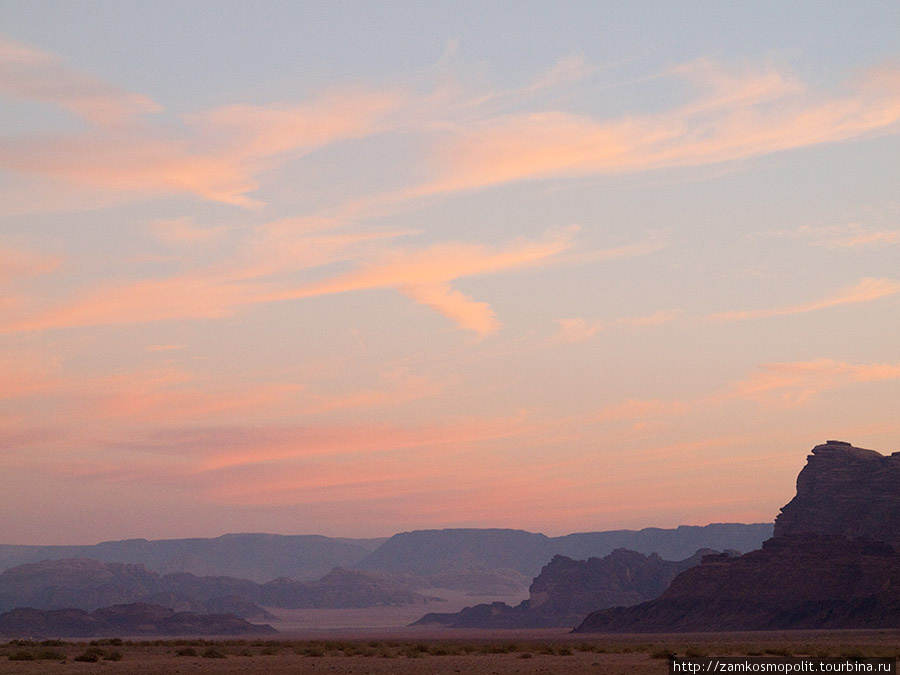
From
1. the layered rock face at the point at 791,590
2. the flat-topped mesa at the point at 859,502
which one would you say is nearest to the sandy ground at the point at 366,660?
the layered rock face at the point at 791,590

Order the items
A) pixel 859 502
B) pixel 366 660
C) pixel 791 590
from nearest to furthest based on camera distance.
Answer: pixel 366 660
pixel 791 590
pixel 859 502

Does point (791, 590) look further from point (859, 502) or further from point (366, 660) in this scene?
point (366, 660)

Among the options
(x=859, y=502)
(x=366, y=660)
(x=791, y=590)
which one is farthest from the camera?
(x=859, y=502)

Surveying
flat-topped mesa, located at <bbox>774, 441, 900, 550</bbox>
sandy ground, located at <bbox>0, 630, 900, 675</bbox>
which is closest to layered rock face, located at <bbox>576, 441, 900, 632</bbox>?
flat-topped mesa, located at <bbox>774, 441, 900, 550</bbox>

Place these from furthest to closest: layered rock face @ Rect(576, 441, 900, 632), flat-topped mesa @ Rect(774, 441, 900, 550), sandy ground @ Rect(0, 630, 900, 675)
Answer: flat-topped mesa @ Rect(774, 441, 900, 550)
layered rock face @ Rect(576, 441, 900, 632)
sandy ground @ Rect(0, 630, 900, 675)

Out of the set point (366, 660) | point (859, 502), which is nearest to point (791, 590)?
point (859, 502)

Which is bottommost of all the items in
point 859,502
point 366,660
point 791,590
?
point 366,660

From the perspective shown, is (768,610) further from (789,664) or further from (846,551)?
(789,664)

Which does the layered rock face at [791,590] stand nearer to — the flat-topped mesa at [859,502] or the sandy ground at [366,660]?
the flat-topped mesa at [859,502]

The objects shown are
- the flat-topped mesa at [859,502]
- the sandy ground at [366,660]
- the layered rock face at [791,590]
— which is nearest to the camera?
the sandy ground at [366,660]

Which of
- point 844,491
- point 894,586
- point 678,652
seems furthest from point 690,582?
point 678,652

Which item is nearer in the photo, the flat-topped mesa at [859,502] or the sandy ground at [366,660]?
the sandy ground at [366,660]

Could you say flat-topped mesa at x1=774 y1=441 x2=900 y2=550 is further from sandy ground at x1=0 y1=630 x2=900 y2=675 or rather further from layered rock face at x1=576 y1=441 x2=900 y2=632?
sandy ground at x1=0 y1=630 x2=900 y2=675

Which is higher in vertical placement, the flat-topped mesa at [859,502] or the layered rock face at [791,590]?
the flat-topped mesa at [859,502]
